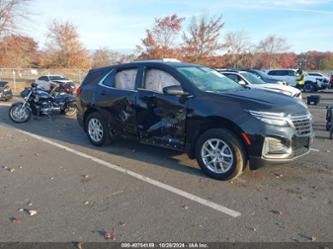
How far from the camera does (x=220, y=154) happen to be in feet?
15.6

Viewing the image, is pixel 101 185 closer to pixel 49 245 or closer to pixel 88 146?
pixel 49 245

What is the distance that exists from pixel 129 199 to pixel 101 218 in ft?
1.92

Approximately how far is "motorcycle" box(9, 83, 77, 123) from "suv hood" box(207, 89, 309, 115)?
7200 mm

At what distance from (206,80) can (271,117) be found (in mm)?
1430

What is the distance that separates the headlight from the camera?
14.4 ft

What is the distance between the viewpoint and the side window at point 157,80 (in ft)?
17.6

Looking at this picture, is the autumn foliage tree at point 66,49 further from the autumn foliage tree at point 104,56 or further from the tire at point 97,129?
the tire at point 97,129

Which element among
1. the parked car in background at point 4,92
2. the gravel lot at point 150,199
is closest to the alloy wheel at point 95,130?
the gravel lot at point 150,199

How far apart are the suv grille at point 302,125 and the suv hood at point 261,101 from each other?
8cm

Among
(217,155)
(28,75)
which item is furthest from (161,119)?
(28,75)

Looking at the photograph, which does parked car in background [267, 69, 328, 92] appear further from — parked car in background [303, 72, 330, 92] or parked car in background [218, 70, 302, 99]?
parked car in background [218, 70, 302, 99]

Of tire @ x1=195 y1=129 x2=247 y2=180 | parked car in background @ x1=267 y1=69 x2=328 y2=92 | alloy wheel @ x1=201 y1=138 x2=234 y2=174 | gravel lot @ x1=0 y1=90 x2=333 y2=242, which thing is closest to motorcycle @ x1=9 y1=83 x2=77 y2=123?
gravel lot @ x1=0 y1=90 x2=333 y2=242

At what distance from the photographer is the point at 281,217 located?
3672 millimetres

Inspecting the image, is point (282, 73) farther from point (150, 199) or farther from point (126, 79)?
point (150, 199)
